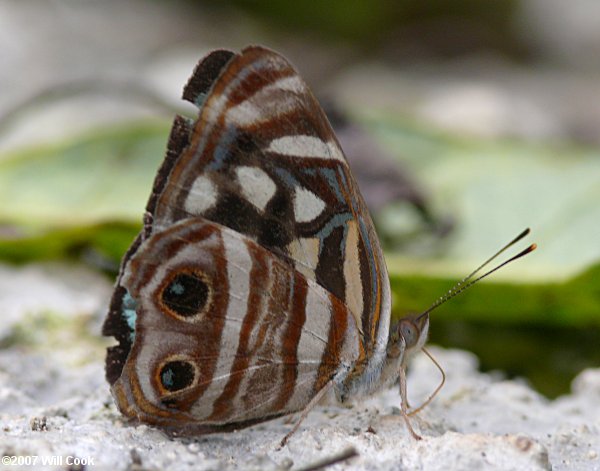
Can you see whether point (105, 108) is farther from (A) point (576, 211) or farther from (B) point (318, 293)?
(B) point (318, 293)

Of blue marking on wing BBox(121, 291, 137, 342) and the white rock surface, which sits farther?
blue marking on wing BBox(121, 291, 137, 342)

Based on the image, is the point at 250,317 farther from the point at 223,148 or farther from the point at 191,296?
the point at 223,148

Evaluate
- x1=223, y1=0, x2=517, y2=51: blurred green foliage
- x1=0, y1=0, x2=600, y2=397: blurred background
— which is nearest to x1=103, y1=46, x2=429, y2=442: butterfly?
x1=0, y1=0, x2=600, y2=397: blurred background

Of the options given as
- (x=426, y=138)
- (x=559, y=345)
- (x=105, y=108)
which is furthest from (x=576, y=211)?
(x=105, y=108)

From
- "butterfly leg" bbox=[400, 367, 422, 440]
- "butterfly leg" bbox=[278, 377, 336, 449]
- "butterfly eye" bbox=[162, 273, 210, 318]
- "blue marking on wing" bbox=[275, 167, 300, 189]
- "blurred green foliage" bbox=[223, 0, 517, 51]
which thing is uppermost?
"blue marking on wing" bbox=[275, 167, 300, 189]

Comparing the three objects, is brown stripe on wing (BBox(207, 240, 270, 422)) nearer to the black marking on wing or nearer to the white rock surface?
the white rock surface

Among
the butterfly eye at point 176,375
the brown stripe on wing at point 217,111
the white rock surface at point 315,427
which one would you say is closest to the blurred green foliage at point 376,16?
the white rock surface at point 315,427

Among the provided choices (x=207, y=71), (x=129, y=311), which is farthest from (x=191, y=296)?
(x=207, y=71)

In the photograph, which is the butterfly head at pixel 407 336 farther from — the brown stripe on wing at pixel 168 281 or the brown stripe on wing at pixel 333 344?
the brown stripe on wing at pixel 168 281
